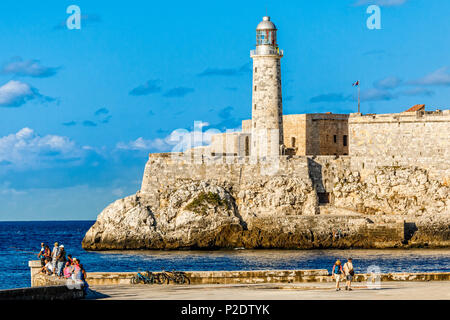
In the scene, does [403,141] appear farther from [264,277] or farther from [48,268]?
[48,268]

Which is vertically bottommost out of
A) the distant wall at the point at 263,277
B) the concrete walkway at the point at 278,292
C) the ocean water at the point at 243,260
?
the ocean water at the point at 243,260

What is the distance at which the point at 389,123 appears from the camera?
55.1m

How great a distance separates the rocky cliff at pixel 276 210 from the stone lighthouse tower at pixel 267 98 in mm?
1862

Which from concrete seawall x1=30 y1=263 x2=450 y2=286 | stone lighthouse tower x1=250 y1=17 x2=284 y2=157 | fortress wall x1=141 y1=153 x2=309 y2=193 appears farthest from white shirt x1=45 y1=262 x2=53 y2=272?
stone lighthouse tower x1=250 y1=17 x2=284 y2=157

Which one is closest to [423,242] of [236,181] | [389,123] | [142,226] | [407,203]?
[407,203]

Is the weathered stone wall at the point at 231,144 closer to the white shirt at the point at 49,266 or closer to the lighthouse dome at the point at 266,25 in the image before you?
the lighthouse dome at the point at 266,25

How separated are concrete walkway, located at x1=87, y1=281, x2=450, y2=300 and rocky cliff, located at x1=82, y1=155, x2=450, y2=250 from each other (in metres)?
26.9

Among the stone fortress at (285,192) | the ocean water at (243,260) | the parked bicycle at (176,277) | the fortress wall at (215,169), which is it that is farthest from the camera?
the fortress wall at (215,169)

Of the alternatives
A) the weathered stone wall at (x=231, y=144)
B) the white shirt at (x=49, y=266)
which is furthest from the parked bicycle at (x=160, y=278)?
the weathered stone wall at (x=231, y=144)

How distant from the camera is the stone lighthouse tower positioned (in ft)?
181

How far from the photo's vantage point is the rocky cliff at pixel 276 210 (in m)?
51.3

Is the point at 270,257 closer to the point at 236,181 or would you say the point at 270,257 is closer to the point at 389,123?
the point at 236,181
